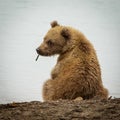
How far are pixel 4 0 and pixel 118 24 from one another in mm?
8008

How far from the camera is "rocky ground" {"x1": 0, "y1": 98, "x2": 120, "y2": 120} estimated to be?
261 inches

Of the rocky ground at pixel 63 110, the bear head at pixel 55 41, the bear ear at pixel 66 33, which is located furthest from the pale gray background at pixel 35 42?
the rocky ground at pixel 63 110

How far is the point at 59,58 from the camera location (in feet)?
28.8

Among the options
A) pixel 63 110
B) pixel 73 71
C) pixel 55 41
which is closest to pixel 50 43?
pixel 55 41

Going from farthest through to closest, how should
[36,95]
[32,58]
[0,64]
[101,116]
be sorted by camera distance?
1. [32,58]
2. [0,64]
3. [36,95]
4. [101,116]

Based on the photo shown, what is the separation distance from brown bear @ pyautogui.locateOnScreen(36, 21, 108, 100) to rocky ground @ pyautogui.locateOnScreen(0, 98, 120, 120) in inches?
44.0

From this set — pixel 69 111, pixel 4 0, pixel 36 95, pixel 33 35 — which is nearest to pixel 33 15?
pixel 4 0

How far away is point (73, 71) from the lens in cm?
836

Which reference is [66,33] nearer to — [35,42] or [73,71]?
[73,71]

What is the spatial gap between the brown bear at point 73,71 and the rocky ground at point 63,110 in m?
1.12

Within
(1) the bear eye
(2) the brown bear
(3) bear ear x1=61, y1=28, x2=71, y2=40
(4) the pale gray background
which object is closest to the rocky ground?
(2) the brown bear

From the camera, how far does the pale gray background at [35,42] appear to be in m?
11.4

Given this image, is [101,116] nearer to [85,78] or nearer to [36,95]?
[85,78]

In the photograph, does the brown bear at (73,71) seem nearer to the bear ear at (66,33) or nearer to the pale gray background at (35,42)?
the bear ear at (66,33)
